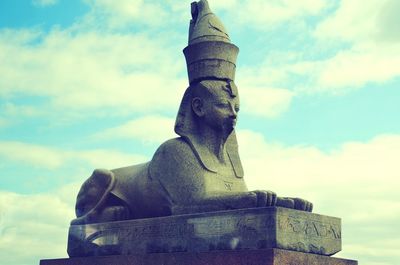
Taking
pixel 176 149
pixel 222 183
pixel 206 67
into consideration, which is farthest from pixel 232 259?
pixel 206 67

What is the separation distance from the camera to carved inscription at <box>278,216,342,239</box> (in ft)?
26.2

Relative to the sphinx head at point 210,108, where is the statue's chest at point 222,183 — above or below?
below

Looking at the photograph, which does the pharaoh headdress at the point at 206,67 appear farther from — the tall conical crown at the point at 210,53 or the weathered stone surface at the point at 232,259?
the weathered stone surface at the point at 232,259

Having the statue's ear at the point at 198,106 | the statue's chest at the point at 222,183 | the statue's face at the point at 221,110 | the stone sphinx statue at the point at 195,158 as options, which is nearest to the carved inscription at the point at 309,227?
the stone sphinx statue at the point at 195,158

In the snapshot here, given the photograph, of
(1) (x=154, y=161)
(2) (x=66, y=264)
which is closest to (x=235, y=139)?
(1) (x=154, y=161)

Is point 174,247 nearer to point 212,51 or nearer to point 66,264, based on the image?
point 66,264

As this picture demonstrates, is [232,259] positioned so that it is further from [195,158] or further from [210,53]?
[210,53]

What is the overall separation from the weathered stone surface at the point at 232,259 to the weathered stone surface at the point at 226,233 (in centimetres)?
10

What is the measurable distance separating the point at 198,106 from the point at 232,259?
8.11 feet

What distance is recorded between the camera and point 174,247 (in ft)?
28.6

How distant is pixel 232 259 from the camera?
797 centimetres

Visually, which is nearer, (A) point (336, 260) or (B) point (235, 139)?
(A) point (336, 260)

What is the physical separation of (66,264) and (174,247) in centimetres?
209

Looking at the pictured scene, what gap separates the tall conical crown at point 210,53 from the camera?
9539 mm
